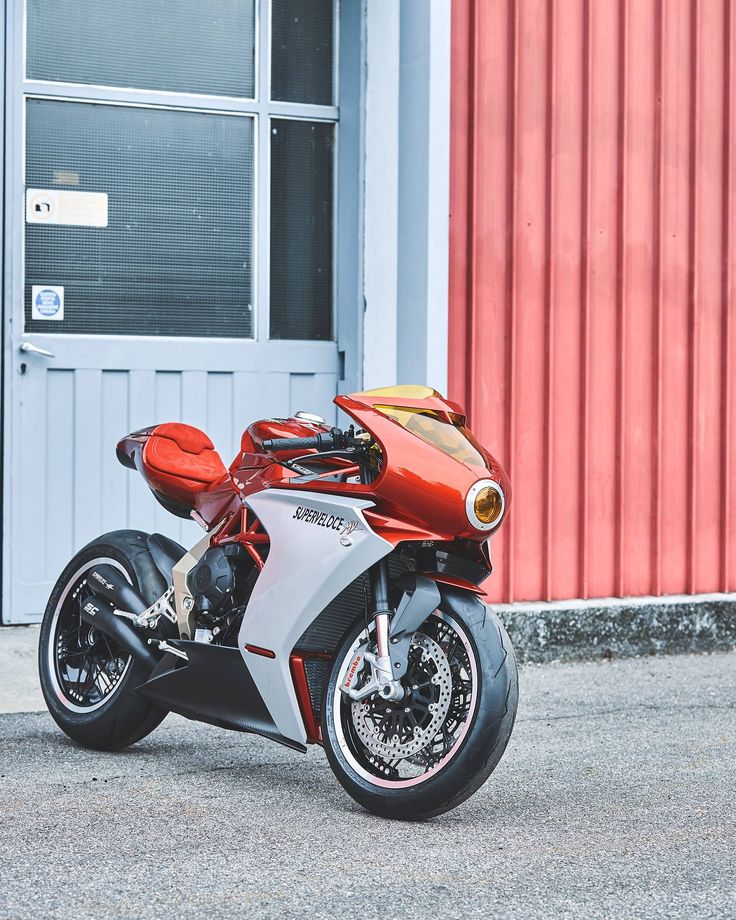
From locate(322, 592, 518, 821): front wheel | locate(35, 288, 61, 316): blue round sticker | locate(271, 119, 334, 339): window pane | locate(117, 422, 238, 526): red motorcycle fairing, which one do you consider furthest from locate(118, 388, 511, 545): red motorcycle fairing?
locate(271, 119, 334, 339): window pane

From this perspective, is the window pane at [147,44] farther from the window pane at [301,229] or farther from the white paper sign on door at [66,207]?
the white paper sign on door at [66,207]

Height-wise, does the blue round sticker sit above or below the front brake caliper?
above

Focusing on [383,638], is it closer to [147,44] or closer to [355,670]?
[355,670]

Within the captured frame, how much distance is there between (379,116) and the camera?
244 inches

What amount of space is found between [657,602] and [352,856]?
3.44m

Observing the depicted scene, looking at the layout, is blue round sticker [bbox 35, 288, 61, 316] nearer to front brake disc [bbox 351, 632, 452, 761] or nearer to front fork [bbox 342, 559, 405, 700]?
front fork [bbox 342, 559, 405, 700]

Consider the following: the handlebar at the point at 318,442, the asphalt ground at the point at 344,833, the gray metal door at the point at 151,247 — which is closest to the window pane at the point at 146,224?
the gray metal door at the point at 151,247

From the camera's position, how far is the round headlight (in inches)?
136

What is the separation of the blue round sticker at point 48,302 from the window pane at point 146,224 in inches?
1.6

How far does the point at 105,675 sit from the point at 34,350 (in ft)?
6.50

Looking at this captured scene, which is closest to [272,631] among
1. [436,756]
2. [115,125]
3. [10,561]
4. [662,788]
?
[436,756]

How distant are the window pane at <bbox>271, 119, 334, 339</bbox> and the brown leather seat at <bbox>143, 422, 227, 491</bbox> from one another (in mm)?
2050

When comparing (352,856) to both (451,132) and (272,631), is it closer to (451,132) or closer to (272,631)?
(272,631)

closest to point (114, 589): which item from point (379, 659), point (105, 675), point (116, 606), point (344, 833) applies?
point (116, 606)
